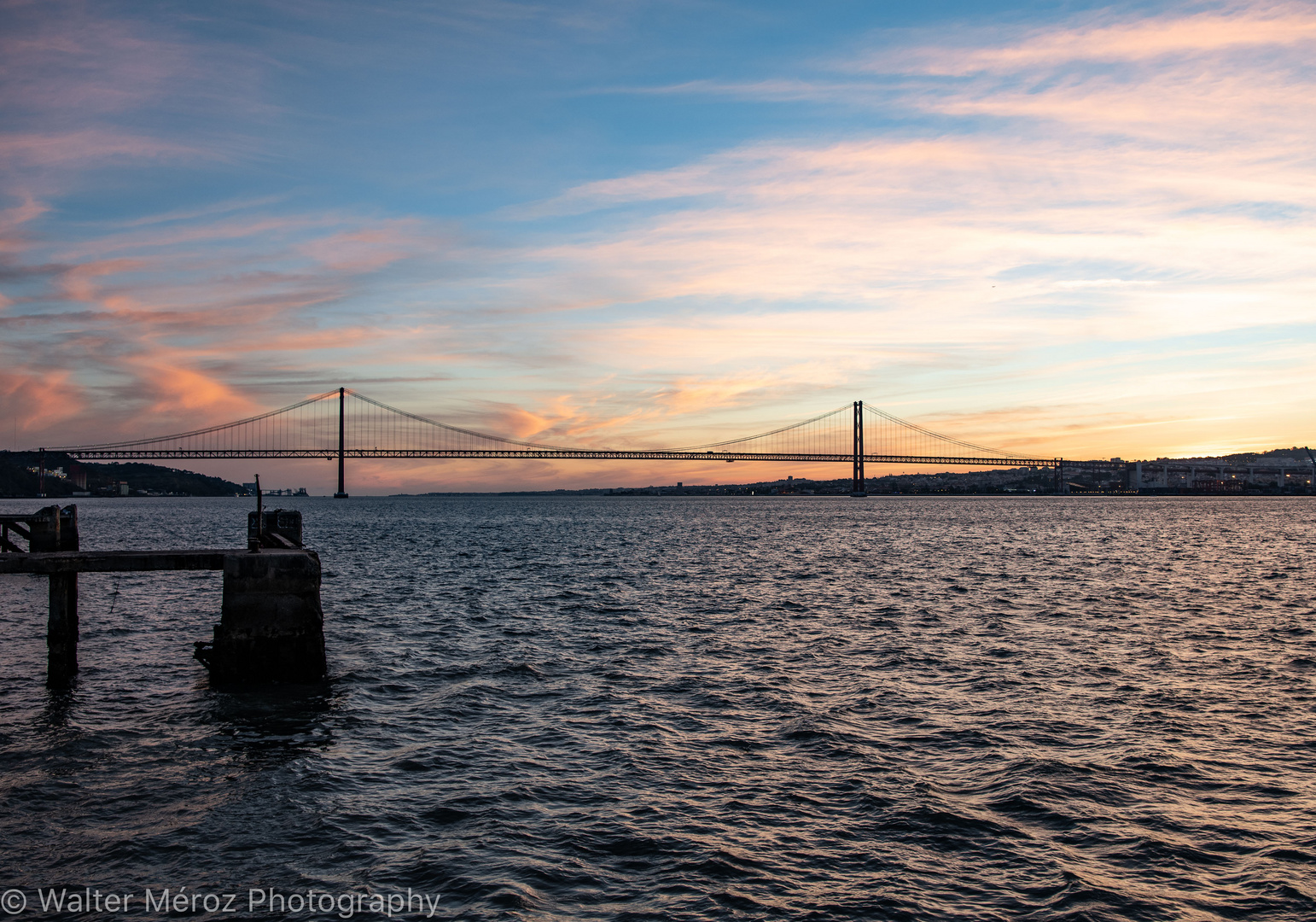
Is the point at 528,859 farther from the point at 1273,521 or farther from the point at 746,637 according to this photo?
the point at 1273,521

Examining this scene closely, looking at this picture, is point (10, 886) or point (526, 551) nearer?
point (10, 886)

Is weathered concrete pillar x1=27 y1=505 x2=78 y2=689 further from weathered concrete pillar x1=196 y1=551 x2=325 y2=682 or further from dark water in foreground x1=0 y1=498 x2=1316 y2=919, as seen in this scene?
weathered concrete pillar x1=196 y1=551 x2=325 y2=682

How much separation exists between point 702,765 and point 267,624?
8.14 meters

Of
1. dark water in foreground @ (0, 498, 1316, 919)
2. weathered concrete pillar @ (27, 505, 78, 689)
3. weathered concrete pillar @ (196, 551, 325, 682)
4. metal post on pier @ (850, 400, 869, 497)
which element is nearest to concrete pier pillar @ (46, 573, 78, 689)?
weathered concrete pillar @ (27, 505, 78, 689)

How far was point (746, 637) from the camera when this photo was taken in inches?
784

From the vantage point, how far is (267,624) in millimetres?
14773

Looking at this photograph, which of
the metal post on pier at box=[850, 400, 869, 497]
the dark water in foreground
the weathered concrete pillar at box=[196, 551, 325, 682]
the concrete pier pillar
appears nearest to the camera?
the dark water in foreground

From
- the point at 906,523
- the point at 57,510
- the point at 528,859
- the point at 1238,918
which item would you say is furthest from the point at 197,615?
the point at 906,523

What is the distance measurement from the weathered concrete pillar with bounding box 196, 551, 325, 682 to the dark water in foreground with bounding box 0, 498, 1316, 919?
628 millimetres

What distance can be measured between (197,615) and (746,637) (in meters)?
14.8

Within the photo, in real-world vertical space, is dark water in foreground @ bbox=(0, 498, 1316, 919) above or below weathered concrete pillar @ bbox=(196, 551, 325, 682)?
below

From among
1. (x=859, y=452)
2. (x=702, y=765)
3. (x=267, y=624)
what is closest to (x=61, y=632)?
(x=267, y=624)

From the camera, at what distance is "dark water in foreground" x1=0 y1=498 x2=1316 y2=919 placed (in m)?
7.69

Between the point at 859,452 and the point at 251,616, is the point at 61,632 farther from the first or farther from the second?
the point at 859,452
